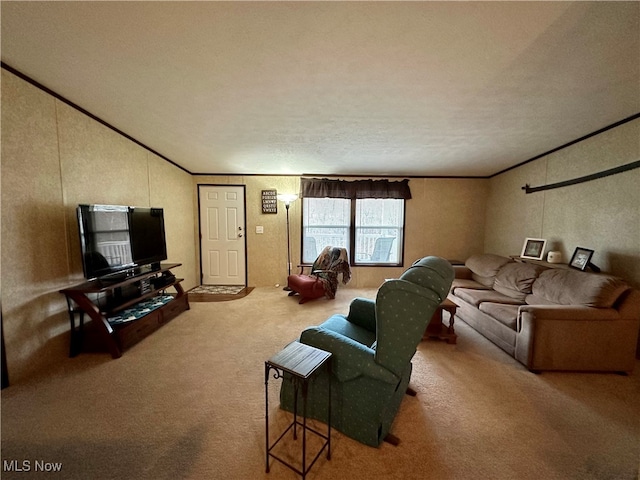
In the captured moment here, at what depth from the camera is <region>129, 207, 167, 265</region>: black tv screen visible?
2.68 metres

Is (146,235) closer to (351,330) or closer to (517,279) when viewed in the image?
(351,330)

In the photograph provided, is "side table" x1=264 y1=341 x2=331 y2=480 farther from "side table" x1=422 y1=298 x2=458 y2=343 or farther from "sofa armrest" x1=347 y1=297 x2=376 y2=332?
"side table" x1=422 y1=298 x2=458 y2=343

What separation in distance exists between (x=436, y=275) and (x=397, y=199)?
147 inches

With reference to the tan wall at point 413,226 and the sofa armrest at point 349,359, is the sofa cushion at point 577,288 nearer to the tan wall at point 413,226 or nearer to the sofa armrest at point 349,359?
the tan wall at point 413,226

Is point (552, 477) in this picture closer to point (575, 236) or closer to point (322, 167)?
point (575, 236)

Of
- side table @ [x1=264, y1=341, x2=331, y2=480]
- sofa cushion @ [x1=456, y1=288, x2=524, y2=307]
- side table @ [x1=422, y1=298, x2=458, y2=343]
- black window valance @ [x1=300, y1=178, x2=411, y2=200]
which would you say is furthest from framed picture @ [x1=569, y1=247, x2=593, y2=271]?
side table @ [x1=264, y1=341, x2=331, y2=480]

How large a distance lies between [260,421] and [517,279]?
3.32m

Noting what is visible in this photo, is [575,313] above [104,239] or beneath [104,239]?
beneath

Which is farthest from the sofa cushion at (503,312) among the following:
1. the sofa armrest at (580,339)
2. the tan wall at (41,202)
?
the tan wall at (41,202)

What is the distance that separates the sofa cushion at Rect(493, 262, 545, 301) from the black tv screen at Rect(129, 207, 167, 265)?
4531 mm

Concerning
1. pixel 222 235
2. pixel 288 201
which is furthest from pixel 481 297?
pixel 222 235

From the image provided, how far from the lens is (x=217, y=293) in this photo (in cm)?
422

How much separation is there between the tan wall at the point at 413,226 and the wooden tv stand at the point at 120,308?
1907 mm

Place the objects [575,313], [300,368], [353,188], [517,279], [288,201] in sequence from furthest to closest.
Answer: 1. [353,188]
2. [288,201]
3. [517,279]
4. [575,313]
5. [300,368]
